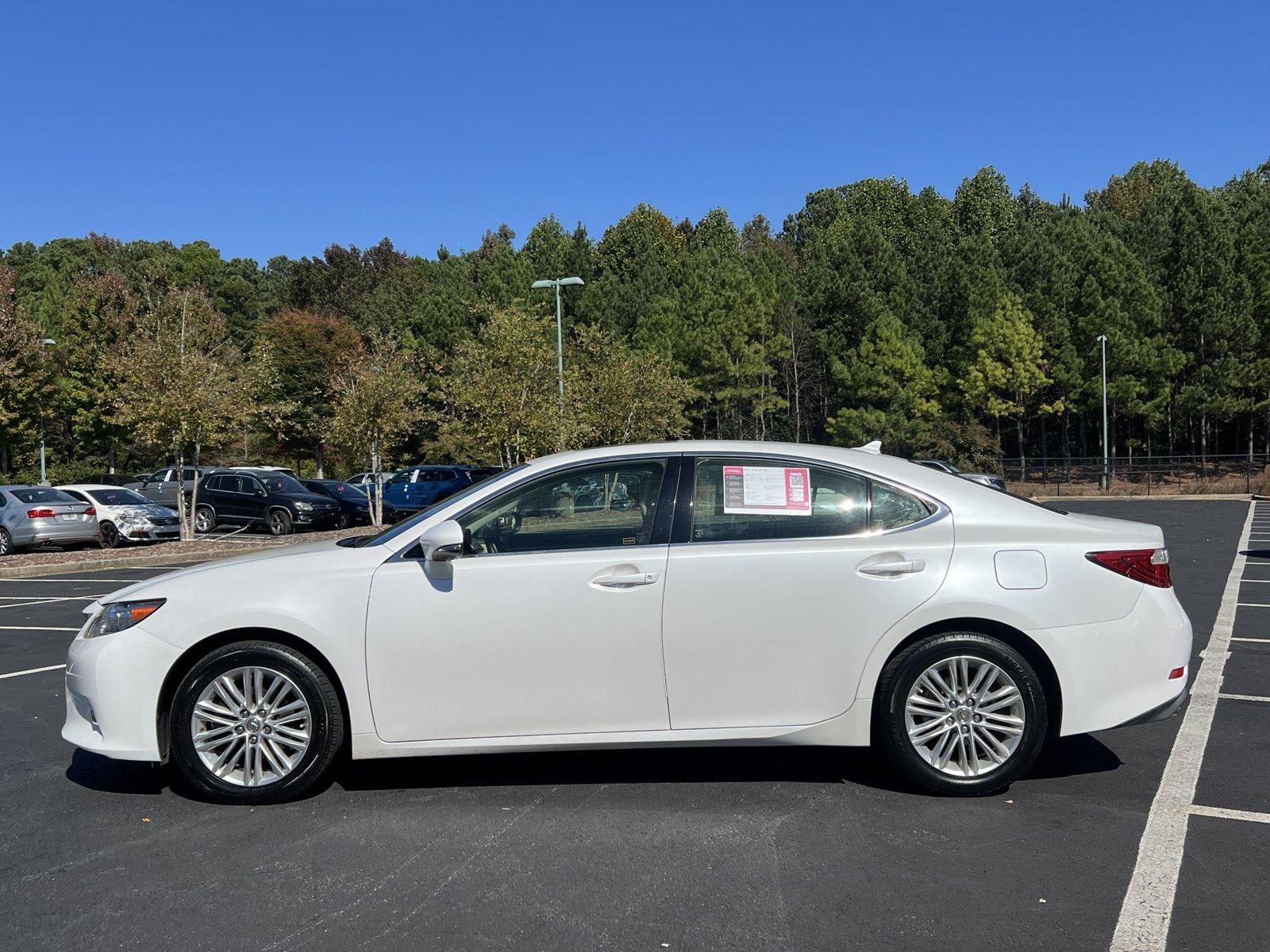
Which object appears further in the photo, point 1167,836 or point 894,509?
point 894,509

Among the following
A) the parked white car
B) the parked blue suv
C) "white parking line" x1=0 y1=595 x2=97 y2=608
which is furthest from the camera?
the parked blue suv

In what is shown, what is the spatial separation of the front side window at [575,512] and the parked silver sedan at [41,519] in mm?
19479

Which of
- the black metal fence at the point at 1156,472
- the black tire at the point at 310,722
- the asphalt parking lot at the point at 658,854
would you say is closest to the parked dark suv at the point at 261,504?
the asphalt parking lot at the point at 658,854

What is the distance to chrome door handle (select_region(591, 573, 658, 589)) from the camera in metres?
4.70

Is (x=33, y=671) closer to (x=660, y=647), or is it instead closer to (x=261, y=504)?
(x=660, y=647)

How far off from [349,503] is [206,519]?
137 inches

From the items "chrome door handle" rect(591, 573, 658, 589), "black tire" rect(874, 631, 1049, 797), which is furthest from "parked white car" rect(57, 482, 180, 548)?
"black tire" rect(874, 631, 1049, 797)

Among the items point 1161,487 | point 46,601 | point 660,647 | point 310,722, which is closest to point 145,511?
point 46,601

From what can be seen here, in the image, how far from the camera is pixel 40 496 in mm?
21562

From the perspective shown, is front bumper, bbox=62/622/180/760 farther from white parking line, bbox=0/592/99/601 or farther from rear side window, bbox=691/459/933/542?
white parking line, bbox=0/592/99/601

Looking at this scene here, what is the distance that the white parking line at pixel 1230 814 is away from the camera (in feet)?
14.6

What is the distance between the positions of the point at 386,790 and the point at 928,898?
2.55 metres

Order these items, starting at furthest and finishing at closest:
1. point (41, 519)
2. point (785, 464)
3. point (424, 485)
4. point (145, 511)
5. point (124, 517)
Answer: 1. point (424, 485)
2. point (145, 511)
3. point (124, 517)
4. point (41, 519)
5. point (785, 464)

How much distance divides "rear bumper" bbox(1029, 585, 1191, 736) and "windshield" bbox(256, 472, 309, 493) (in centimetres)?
2364
